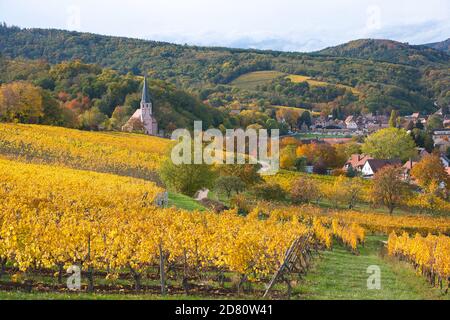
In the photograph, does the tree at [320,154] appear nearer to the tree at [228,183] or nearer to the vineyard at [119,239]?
the tree at [228,183]

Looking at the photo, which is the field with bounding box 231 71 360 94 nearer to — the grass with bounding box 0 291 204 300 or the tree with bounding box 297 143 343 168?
the tree with bounding box 297 143 343 168

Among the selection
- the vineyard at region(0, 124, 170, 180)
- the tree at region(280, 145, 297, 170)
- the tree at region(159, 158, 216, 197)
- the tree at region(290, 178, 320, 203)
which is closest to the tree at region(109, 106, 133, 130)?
the vineyard at region(0, 124, 170, 180)

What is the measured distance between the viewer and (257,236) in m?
17.1

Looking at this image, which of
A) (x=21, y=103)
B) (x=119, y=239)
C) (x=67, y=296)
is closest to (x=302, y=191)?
(x=119, y=239)

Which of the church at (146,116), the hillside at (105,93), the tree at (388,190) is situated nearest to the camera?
the tree at (388,190)

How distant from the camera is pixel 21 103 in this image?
190 feet

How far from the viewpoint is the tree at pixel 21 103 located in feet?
186

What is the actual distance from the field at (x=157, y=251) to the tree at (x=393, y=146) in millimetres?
45316

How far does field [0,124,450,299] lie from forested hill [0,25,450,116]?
105 meters

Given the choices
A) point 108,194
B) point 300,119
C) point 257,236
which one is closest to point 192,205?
point 108,194

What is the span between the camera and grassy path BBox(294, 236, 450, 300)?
15719 millimetres

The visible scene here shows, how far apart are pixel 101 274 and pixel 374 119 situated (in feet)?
438

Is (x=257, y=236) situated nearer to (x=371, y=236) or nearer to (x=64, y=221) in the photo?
(x=64, y=221)

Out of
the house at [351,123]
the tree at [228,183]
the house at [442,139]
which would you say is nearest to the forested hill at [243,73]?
the house at [351,123]
